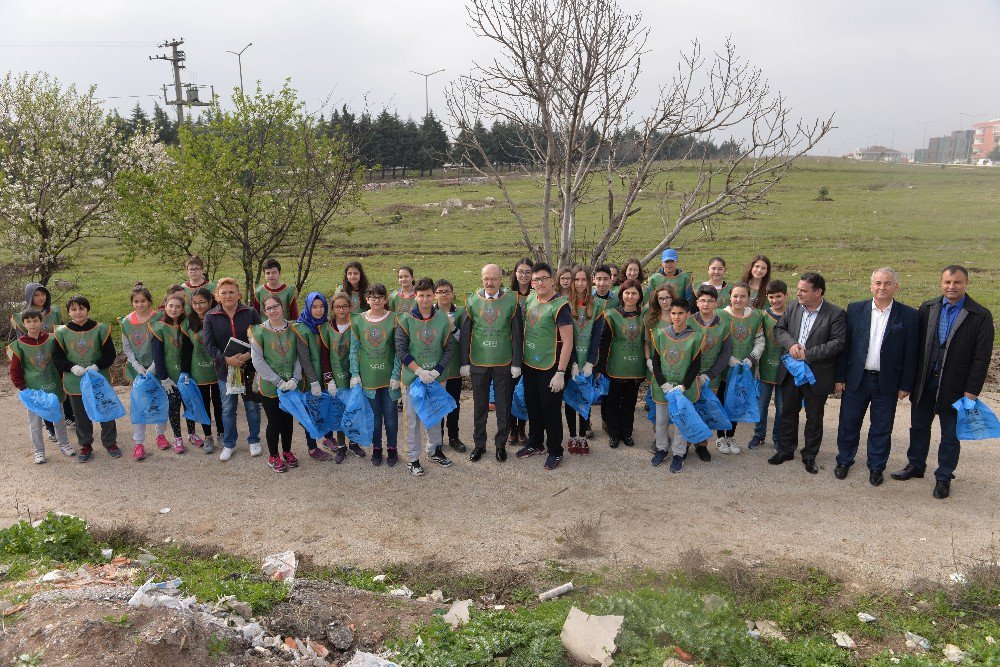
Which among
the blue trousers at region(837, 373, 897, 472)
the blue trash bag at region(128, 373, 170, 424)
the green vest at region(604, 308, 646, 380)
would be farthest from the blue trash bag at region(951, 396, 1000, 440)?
the blue trash bag at region(128, 373, 170, 424)

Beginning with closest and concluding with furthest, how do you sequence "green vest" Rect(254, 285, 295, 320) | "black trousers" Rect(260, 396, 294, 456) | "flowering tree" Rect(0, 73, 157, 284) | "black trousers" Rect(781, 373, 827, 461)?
"black trousers" Rect(781, 373, 827, 461) → "black trousers" Rect(260, 396, 294, 456) → "green vest" Rect(254, 285, 295, 320) → "flowering tree" Rect(0, 73, 157, 284)

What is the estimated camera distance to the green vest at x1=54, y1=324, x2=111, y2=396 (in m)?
7.28

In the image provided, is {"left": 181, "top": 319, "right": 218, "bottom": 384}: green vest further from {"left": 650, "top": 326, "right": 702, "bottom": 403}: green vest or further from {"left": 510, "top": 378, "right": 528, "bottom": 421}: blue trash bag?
{"left": 650, "top": 326, "right": 702, "bottom": 403}: green vest

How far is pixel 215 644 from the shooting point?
13.2ft

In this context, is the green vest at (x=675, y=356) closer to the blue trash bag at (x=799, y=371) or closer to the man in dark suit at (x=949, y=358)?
the blue trash bag at (x=799, y=371)

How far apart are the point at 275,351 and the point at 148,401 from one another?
178 cm

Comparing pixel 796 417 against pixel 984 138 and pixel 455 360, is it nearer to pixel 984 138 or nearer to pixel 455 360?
pixel 455 360

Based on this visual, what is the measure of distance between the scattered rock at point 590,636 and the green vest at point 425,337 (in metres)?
3.30

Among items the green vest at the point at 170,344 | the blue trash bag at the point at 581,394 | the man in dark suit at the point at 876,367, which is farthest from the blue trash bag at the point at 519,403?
the green vest at the point at 170,344

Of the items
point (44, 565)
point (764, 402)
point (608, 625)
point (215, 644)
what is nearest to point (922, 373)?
point (764, 402)

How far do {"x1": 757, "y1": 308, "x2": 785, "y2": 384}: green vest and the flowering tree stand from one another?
12.0 meters

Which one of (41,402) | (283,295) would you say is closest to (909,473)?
(283,295)

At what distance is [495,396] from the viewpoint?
7.34 m

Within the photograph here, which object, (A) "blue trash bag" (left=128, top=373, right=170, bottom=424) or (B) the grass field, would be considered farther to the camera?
(B) the grass field
